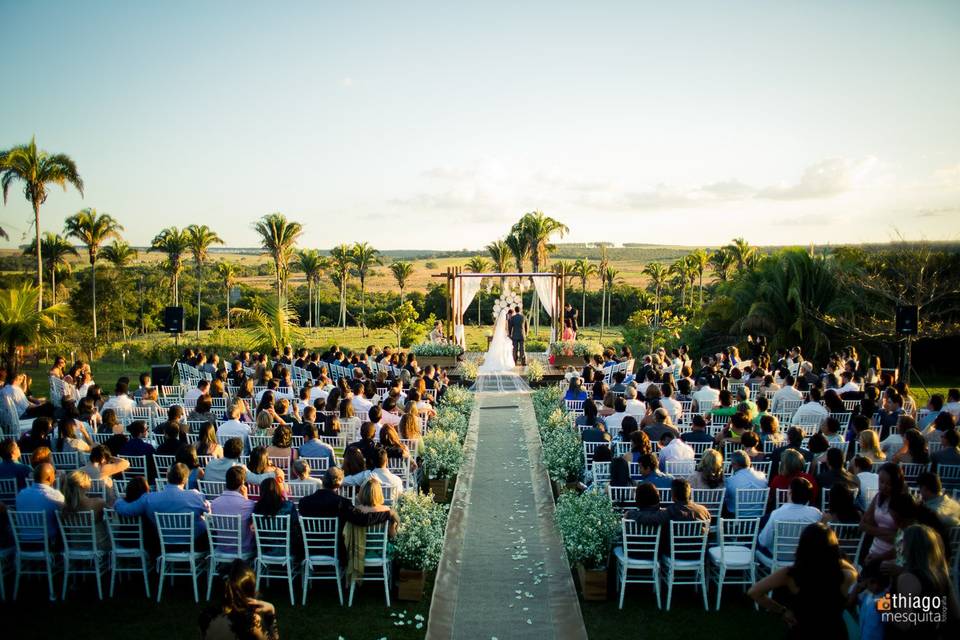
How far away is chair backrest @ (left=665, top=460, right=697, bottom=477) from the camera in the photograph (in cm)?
761

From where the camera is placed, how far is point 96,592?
21.6 feet

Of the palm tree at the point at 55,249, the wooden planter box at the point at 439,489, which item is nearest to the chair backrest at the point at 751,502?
the wooden planter box at the point at 439,489

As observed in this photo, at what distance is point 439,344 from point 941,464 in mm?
15359

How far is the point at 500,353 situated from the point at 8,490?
15570 mm

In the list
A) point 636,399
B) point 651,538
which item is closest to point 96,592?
point 651,538

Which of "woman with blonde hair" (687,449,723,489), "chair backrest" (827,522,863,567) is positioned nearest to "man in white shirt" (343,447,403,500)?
"woman with blonde hair" (687,449,723,489)

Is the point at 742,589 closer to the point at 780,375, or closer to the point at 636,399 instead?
the point at 636,399

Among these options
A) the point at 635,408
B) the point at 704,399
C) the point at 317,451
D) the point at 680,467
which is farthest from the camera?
Answer: the point at 704,399

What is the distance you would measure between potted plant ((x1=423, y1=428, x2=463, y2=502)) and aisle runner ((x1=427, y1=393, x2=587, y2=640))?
0.25m

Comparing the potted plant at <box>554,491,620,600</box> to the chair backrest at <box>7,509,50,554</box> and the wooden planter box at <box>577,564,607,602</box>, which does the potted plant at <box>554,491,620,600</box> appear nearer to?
the wooden planter box at <box>577,564,607,602</box>

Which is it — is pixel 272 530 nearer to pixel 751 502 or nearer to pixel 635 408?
pixel 751 502

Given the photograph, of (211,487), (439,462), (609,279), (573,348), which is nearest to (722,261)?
(609,279)

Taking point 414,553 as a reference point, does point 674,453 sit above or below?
above

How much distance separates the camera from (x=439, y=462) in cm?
926
